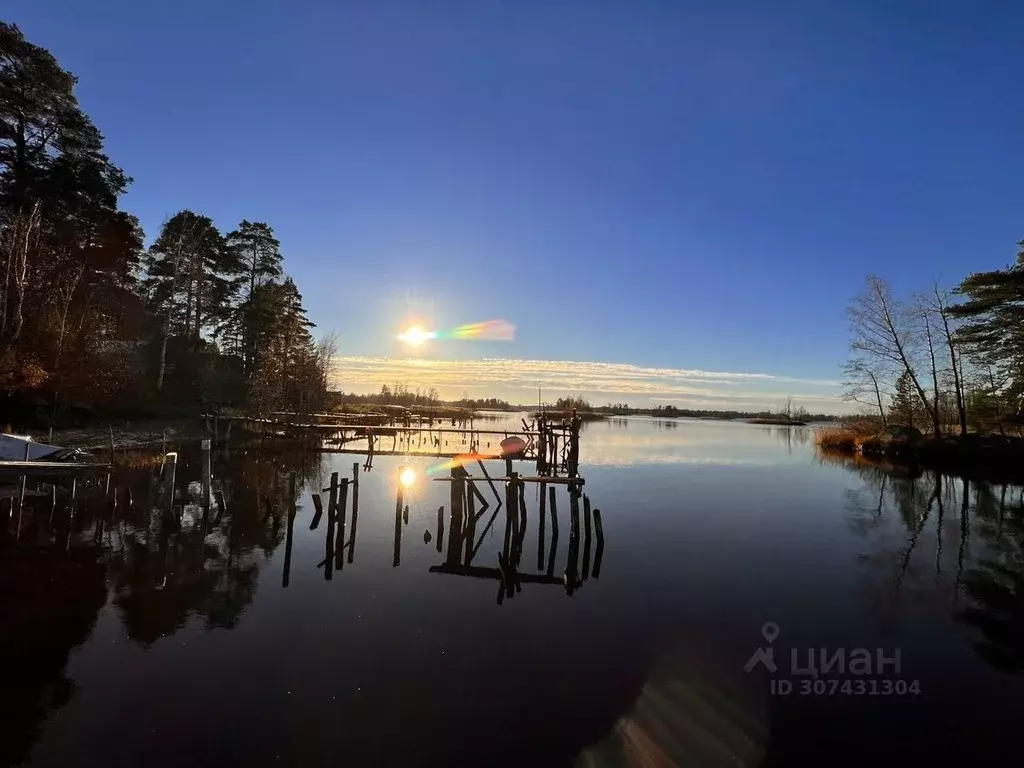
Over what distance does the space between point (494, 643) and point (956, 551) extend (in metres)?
14.0

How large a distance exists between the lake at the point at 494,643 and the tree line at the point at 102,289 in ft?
48.1

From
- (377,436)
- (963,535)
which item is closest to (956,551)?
(963,535)

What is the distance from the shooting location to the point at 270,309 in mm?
47219

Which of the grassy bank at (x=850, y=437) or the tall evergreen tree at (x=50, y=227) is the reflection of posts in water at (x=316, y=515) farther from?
the grassy bank at (x=850, y=437)

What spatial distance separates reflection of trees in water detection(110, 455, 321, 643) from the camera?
9266 mm

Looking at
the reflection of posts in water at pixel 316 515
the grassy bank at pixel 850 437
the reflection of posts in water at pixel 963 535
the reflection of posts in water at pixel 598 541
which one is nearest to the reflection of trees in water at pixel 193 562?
the reflection of posts in water at pixel 316 515

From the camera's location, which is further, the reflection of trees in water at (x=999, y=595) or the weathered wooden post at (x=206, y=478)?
the weathered wooden post at (x=206, y=478)

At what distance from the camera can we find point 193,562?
11852mm

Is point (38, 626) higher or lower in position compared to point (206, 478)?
lower

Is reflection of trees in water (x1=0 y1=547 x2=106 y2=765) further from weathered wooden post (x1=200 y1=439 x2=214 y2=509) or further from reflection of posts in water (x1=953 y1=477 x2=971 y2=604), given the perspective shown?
reflection of posts in water (x1=953 y1=477 x2=971 y2=604)

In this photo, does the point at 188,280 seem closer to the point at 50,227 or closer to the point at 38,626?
the point at 50,227

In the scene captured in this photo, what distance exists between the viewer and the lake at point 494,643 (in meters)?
6.20

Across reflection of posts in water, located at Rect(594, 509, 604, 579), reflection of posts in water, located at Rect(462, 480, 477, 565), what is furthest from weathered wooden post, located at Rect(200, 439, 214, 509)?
reflection of posts in water, located at Rect(594, 509, 604, 579)

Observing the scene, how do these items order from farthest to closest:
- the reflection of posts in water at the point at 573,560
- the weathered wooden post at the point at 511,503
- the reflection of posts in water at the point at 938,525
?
the reflection of posts in water at the point at 938,525
the weathered wooden post at the point at 511,503
the reflection of posts in water at the point at 573,560
